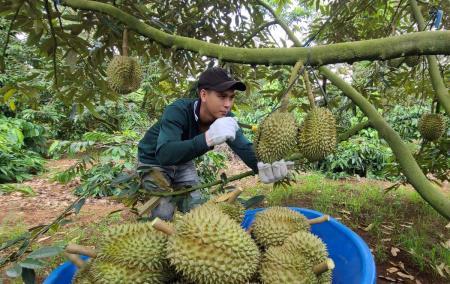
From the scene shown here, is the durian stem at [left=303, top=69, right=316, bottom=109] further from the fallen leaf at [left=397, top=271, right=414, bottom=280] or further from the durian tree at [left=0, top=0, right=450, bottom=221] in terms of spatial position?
the fallen leaf at [left=397, top=271, right=414, bottom=280]

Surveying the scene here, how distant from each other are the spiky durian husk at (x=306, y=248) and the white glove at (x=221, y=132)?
0.65m


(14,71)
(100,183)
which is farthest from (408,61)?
(14,71)

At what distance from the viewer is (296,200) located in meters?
3.78

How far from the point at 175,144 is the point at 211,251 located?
3.10ft

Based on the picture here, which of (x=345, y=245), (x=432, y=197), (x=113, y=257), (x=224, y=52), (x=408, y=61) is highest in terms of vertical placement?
(x=408, y=61)

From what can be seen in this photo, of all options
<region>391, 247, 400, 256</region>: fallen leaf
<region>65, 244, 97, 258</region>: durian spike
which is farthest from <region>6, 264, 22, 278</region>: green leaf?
<region>391, 247, 400, 256</region>: fallen leaf

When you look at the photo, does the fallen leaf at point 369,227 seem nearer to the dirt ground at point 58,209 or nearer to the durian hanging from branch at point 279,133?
the dirt ground at point 58,209

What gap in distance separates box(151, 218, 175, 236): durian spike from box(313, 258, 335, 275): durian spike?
0.39 metres

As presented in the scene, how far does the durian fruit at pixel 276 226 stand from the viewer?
1117mm

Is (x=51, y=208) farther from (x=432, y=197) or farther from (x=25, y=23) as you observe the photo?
(x=432, y=197)

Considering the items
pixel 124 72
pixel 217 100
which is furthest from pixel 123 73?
pixel 217 100

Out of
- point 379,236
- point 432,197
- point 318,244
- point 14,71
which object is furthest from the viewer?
point 14,71

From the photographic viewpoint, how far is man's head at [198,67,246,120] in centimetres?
185

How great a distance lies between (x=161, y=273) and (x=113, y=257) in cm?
13
